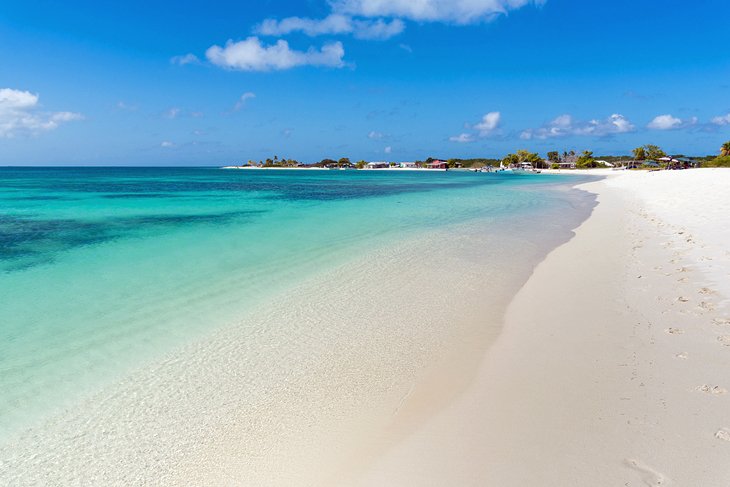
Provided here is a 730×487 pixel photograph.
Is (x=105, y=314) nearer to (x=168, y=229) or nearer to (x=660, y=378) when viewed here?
(x=660, y=378)

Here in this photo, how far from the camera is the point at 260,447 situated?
361 cm

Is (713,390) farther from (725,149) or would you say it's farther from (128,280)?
(725,149)

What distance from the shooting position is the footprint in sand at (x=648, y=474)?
9.79 feet

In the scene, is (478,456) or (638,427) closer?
(478,456)

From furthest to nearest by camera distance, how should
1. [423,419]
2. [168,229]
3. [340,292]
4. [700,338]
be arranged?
[168,229], [340,292], [700,338], [423,419]

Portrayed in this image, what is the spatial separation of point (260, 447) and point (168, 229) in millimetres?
15406

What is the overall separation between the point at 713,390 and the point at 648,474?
1766mm

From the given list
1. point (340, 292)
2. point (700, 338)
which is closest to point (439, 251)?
point (340, 292)

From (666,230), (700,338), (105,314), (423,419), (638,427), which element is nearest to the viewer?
(638,427)

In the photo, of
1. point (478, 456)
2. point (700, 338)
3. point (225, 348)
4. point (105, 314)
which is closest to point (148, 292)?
point (105, 314)

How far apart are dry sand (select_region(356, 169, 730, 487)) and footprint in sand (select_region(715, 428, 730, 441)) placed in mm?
10

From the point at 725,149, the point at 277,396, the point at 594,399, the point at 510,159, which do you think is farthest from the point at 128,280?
the point at 510,159

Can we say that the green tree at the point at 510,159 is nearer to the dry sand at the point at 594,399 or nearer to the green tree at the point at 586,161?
the green tree at the point at 586,161

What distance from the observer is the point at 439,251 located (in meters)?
12.1
